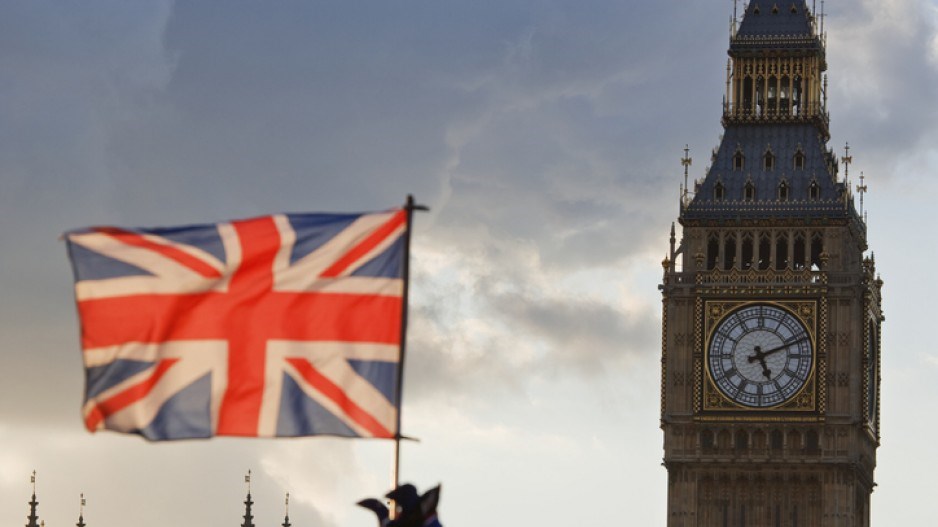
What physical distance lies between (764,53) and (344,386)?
11659cm

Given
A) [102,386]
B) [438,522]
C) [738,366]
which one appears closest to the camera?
[438,522]

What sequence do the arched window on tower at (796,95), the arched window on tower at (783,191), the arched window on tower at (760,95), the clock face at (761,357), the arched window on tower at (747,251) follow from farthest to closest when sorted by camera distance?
1. the arched window on tower at (760,95)
2. the arched window on tower at (796,95)
3. the arched window on tower at (783,191)
4. the arched window on tower at (747,251)
5. the clock face at (761,357)

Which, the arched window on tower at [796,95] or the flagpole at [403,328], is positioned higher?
the arched window on tower at [796,95]

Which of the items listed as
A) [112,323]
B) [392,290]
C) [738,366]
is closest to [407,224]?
[392,290]

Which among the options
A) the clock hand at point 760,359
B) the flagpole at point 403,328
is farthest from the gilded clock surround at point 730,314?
the flagpole at point 403,328

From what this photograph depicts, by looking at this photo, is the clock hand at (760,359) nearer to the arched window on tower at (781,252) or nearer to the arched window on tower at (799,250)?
the arched window on tower at (781,252)

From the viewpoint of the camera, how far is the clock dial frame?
148000 millimetres

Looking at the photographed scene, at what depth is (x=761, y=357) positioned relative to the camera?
486 ft

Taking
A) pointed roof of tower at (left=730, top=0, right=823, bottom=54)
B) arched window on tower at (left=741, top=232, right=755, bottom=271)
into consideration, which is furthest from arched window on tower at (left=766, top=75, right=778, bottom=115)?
arched window on tower at (left=741, top=232, right=755, bottom=271)

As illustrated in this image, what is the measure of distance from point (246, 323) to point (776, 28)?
118m

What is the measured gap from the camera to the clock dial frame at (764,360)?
148 meters

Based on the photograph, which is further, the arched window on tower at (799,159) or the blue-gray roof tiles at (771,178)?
the arched window on tower at (799,159)

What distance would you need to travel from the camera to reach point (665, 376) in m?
150

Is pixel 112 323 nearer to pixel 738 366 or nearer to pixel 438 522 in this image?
pixel 438 522
